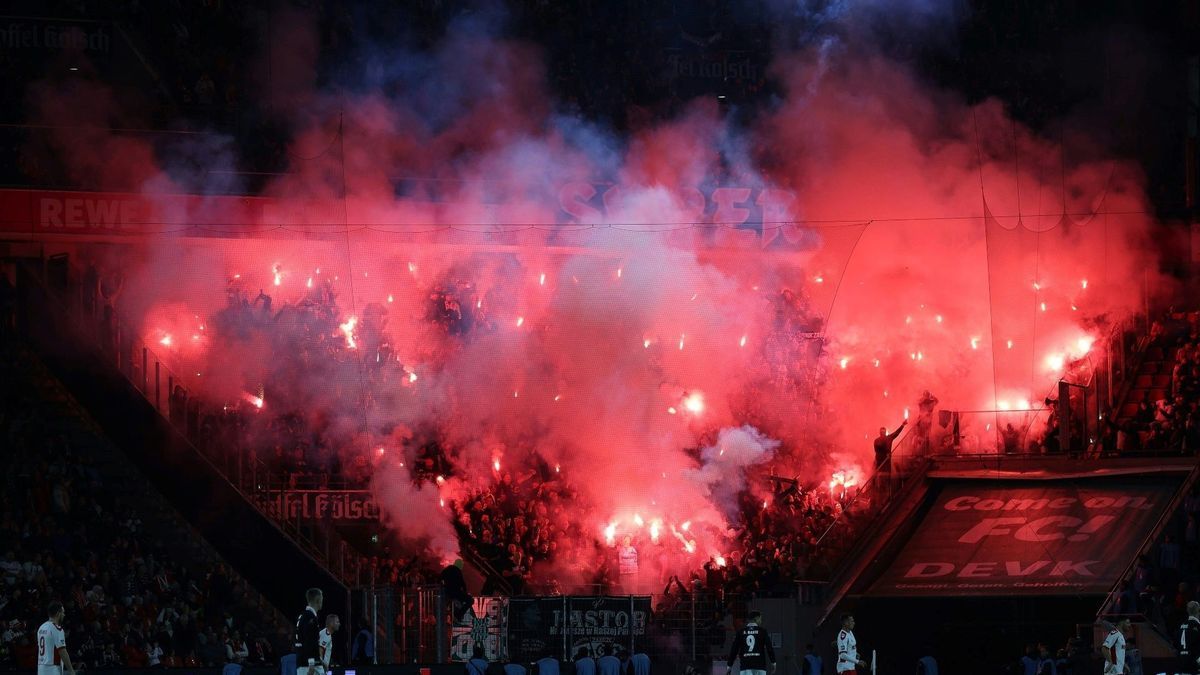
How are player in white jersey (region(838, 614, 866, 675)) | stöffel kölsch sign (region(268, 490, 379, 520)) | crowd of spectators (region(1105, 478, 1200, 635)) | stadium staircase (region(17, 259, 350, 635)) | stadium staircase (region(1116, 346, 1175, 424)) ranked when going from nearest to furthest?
1. player in white jersey (region(838, 614, 866, 675))
2. crowd of spectators (region(1105, 478, 1200, 635))
3. stadium staircase (region(17, 259, 350, 635))
4. stöffel kölsch sign (region(268, 490, 379, 520))
5. stadium staircase (region(1116, 346, 1175, 424))

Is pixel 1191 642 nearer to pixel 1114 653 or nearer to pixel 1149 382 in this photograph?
pixel 1114 653

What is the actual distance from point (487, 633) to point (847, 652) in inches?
136

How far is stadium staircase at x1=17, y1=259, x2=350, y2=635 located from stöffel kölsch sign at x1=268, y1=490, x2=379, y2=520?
0.75 feet

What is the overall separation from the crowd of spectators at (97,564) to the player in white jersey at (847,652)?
23.1ft

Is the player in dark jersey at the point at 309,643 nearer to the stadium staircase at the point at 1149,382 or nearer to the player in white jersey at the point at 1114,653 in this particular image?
the player in white jersey at the point at 1114,653

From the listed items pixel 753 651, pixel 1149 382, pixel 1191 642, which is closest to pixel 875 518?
pixel 1149 382

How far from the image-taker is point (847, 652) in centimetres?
1692

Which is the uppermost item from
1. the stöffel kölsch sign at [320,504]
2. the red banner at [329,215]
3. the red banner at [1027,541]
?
the red banner at [329,215]

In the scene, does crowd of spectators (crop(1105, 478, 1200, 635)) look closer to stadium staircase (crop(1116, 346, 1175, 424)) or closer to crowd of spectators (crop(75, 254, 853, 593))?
stadium staircase (crop(1116, 346, 1175, 424))

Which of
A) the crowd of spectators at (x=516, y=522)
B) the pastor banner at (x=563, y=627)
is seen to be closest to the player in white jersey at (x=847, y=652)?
the pastor banner at (x=563, y=627)

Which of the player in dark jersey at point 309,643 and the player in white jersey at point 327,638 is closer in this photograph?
the player in dark jersey at point 309,643

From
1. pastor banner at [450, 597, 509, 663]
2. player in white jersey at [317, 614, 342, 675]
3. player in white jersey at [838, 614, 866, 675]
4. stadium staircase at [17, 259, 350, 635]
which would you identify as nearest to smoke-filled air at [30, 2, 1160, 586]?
stadium staircase at [17, 259, 350, 635]

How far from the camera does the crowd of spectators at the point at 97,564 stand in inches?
778

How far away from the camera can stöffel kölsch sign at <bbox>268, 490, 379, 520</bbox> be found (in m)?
22.6
